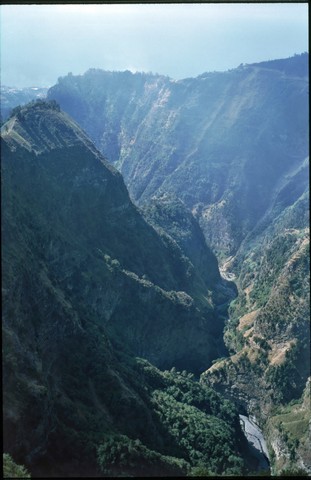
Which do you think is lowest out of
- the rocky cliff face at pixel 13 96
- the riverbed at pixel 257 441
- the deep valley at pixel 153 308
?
the riverbed at pixel 257 441

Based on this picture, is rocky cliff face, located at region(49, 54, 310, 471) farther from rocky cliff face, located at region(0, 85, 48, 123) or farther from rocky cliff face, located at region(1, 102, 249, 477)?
rocky cliff face, located at region(0, 85, 48, 123)

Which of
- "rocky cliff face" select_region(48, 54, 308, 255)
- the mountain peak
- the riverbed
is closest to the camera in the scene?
the riverbed

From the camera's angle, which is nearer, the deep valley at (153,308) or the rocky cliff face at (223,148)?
the deep valley at (153,308)

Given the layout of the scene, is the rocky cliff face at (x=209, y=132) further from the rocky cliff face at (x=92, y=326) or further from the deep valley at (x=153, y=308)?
the rocky cliff face at (x=92, y=326)

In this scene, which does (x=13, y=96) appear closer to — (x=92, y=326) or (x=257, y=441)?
(x=92, y=326)

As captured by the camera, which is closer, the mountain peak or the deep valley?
the deep valley

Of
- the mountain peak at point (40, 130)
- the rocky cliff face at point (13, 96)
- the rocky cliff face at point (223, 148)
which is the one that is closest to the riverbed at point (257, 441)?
the rocky cliff face at point (223, 148)

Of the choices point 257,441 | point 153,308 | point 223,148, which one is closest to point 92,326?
point 153,308

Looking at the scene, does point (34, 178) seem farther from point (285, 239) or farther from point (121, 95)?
point (121, 95)

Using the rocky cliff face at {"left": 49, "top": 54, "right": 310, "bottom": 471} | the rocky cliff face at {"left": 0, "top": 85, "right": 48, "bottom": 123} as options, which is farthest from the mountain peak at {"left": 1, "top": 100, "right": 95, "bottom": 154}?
the rocky cliff face at {"left": 0, "top": 85, "right": 48, "bottom": 123}
